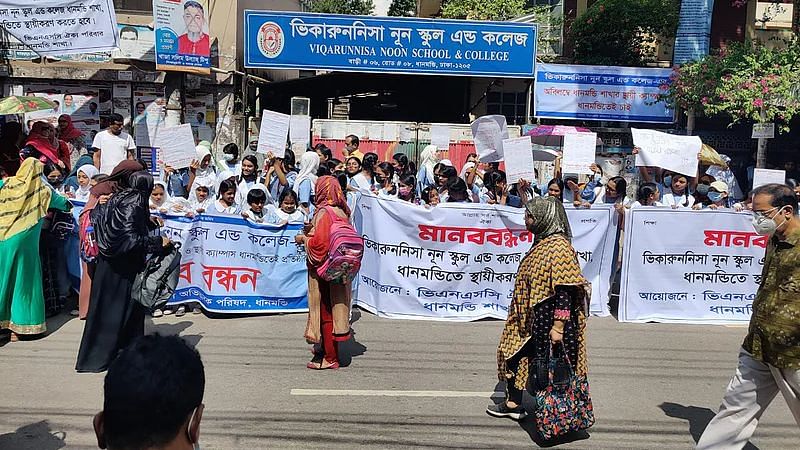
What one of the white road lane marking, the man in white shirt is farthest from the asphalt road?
the man in white shirt

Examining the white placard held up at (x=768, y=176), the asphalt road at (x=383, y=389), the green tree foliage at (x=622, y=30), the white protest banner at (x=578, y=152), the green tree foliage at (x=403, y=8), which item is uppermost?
the green tree foliage at (x=403, y=8)

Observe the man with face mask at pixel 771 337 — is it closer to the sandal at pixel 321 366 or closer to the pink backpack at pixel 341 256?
the pink backpack at pixel 341 256

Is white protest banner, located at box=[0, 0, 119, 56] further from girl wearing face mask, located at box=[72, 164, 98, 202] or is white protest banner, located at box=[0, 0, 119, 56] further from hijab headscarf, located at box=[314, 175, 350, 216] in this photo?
hijab headscarf, located at box=[314, 175, 350, 216]

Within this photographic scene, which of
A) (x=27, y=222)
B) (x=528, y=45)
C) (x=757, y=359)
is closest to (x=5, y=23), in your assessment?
(x=27, y=222)

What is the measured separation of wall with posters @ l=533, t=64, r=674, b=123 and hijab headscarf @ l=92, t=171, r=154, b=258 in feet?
45.0

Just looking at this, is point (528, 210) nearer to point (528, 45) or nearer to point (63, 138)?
point (63, 138)

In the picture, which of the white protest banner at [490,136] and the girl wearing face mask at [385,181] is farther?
the girl wearing face mask at [385,181]

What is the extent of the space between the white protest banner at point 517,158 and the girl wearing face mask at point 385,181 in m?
1.55

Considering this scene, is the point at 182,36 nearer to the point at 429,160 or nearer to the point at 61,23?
the point at 61,23

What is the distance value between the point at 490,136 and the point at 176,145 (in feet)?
12.1

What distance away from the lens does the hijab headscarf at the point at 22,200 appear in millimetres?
6891

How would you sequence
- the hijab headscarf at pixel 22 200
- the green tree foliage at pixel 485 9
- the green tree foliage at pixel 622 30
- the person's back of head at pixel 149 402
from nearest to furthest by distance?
the person's back of head at pixel 149 402
the hijab headscarf at pixel 22 200
the green tree foliage at pixel 622 30
the green tree foliage at pixel 485 9

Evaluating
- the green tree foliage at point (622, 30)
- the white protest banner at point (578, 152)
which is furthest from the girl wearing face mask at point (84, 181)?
the green tree foliage at point (622, 30)

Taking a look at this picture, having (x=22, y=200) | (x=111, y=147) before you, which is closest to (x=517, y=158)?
(x=22, y=200)
